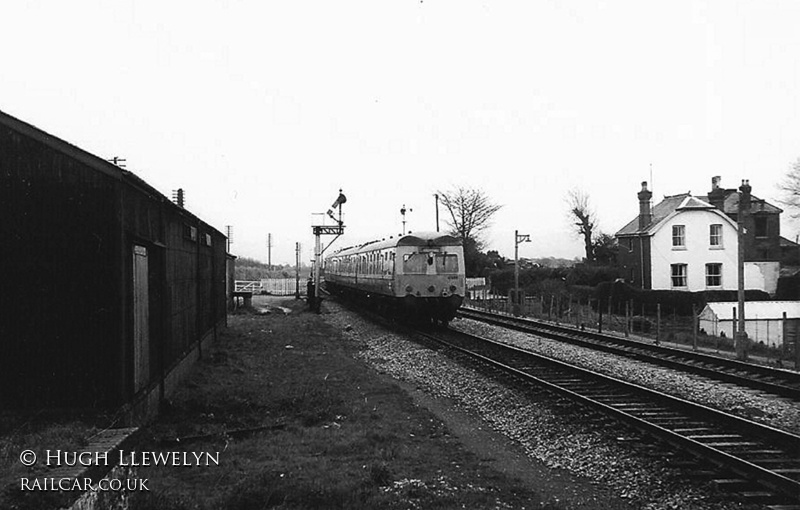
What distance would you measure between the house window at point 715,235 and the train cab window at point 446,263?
2661cm

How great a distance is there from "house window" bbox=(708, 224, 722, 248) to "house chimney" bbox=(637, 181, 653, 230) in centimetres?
351

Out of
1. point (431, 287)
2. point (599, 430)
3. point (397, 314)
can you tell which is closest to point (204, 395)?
point (599, 430)

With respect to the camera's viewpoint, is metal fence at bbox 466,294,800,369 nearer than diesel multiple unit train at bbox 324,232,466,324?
Yes

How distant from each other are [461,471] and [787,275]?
41.4 m

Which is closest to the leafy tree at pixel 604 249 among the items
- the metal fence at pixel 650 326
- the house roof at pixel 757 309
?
the metal fence at pixel 650 326

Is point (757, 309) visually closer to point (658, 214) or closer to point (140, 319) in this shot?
point (658, 214)

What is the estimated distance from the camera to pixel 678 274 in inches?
1721

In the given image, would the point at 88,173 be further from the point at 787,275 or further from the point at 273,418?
the point at 787,275

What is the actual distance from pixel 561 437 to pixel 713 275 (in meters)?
38.6

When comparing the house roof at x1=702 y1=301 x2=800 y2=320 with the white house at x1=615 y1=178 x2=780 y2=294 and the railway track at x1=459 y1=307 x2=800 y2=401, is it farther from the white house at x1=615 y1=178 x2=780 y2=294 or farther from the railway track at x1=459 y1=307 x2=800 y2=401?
the railway track at x1=459 y1=307 x2=800 y2=401

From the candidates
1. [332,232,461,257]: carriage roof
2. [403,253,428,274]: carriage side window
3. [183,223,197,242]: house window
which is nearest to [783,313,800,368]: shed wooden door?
[332,232,461,257]: carriage roof

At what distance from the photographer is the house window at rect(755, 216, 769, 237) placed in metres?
46.7

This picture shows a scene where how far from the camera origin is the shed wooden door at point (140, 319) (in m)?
8.25

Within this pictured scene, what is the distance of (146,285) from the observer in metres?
9.16
